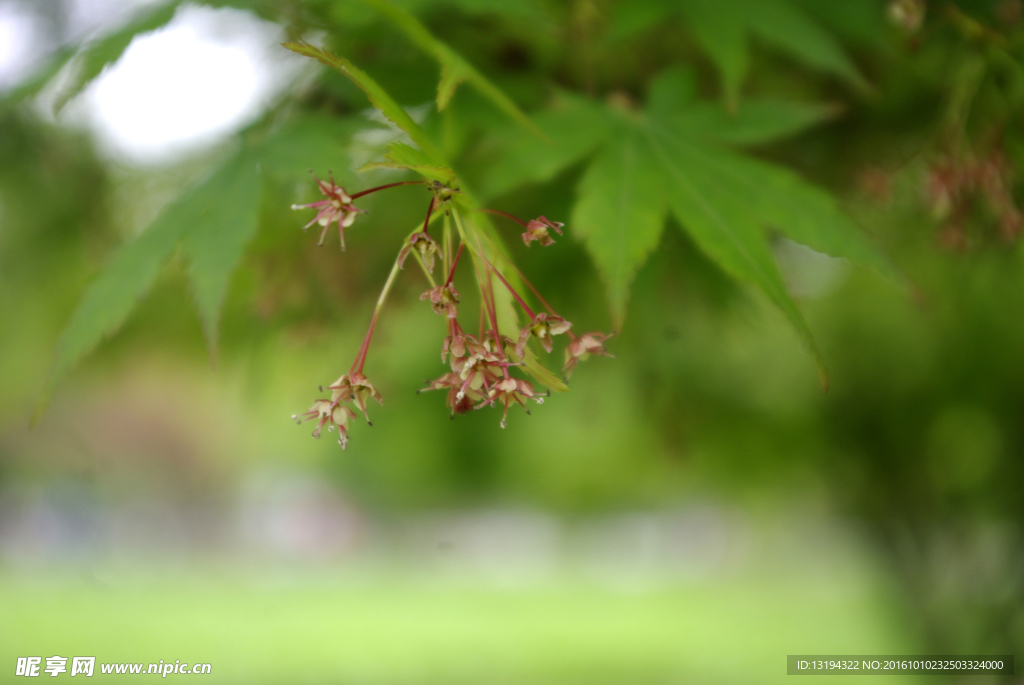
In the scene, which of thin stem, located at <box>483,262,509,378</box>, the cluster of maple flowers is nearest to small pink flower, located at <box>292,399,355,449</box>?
the cluster of maple flowers

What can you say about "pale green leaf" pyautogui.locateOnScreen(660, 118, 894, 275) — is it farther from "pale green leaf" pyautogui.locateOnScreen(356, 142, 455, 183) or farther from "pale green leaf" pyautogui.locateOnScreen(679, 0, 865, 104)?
"pale green leaf" pyautogui.locateOnScreen(356, 142, 455, 183)

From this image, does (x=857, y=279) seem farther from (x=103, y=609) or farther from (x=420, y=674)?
(x=103, y=609)

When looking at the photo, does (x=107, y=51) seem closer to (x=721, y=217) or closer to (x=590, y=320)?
(x=721, y=217)

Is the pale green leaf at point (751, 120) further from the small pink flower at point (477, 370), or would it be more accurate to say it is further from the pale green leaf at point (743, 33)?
the small pink flower at point (477, 370)

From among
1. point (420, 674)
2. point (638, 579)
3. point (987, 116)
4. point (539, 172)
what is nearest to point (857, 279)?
point (987, 116)

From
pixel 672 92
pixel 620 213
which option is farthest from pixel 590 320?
pixel 620 213

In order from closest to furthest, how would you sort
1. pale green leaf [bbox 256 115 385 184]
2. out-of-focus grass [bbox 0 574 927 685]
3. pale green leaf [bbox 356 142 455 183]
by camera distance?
pale green leaf [bbox 356 142 455 183] < pale green leaf [bbox 256 115 385 184] < out-of-focus grass [bbox 0 574 927 685]

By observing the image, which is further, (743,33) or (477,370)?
(743,33)
